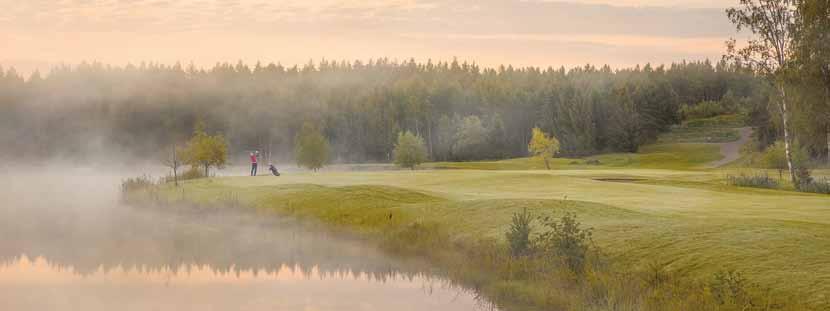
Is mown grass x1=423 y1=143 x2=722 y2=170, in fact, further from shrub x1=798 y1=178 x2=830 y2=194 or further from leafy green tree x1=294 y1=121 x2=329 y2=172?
shrub x1=798 y1=178 x2=830 y2=194

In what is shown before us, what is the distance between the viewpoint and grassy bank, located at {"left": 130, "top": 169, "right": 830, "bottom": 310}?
16.6 metres

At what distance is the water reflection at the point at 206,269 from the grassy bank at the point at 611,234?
1380mm

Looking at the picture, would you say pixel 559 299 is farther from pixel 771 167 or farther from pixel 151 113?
pixel 151 113

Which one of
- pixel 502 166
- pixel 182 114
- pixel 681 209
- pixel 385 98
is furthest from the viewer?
pixel 182 114

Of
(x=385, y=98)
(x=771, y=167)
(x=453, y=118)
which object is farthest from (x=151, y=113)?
(x=771, y=167)

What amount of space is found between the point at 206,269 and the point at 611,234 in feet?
38.4

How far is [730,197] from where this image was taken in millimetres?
36688

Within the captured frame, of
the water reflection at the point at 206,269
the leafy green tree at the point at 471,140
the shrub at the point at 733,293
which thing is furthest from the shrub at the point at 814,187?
the leafy green tree at the point at 471,140

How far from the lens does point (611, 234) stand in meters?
22.5

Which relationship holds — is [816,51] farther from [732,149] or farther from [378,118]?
[378,118]

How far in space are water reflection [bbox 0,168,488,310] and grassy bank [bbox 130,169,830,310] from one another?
1.38 metres

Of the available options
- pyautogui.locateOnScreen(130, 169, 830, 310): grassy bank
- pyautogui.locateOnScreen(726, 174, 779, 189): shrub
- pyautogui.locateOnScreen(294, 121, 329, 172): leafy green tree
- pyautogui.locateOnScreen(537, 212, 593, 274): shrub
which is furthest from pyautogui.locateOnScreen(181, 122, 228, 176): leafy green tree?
pyautogui.locateOnScreen(537, 212, 593, 274): shrub

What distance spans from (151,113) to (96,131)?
554 inches

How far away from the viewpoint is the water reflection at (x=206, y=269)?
61.8 ft
